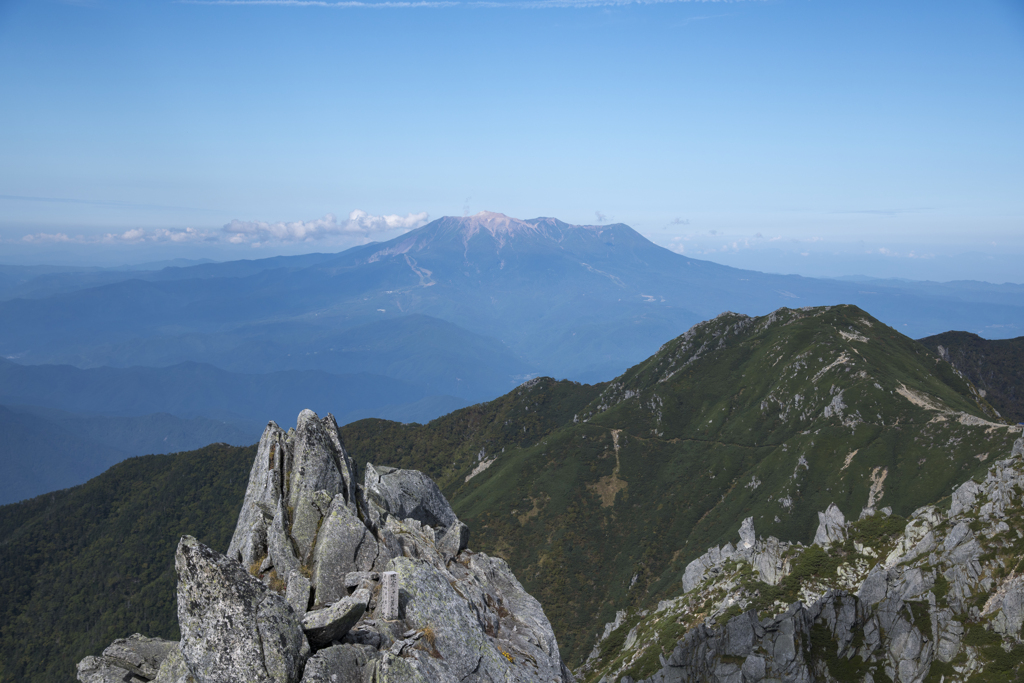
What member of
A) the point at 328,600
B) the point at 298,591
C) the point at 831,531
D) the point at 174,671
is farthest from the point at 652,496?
the point at 174,671

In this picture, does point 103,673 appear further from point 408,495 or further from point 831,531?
point 831,531

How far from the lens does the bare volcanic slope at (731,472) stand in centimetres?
12375

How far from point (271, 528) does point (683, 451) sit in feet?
569

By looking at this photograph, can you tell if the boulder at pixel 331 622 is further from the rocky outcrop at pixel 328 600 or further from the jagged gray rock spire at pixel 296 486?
the jagged gray rock spire at pixel 296 486

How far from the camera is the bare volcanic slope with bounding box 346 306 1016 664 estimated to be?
12375cm

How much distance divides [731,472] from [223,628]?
168 metres

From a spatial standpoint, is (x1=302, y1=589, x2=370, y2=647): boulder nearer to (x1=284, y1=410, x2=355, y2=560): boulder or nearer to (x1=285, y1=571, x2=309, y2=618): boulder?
(x1=285, y1=571, x2=309, y2=618): boulder

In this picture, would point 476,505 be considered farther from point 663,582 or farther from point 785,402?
point 785,402

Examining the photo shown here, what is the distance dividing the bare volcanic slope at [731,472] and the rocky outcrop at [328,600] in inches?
4106

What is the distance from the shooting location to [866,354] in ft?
582

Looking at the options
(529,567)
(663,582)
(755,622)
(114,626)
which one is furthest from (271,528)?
(114,626)

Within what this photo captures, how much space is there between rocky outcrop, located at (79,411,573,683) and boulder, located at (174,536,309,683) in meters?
0.04

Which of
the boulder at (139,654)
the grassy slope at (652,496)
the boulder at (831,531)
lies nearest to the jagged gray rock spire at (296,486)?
the boulder at (139,654)

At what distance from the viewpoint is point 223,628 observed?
644 inches
